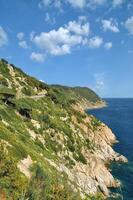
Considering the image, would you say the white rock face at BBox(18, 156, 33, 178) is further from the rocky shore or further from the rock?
the rock

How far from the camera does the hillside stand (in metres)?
36.2

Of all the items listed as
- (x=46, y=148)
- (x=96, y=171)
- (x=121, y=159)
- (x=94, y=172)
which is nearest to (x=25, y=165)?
(x=46, y=148)

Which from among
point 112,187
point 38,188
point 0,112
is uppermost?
point 0,112

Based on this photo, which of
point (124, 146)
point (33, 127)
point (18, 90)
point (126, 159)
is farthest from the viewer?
point (124, 146)

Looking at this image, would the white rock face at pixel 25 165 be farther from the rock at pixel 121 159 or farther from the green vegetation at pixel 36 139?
the rock at pixel 121 159

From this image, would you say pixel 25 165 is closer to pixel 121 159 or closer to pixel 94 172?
pixel 94 172

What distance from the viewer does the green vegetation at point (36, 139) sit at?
35500 millimetres

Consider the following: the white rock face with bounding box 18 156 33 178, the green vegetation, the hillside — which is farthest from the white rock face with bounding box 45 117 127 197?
the white rock face with bounding box 18 156 33 178

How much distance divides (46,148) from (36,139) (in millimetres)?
2889

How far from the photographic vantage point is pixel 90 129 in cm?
10119

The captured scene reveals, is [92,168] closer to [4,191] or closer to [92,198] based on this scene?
[92,198]

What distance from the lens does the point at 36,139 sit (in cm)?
6806

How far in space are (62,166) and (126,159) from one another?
107ft

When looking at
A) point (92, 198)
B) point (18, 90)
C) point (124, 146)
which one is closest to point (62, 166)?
point (92, 198)
